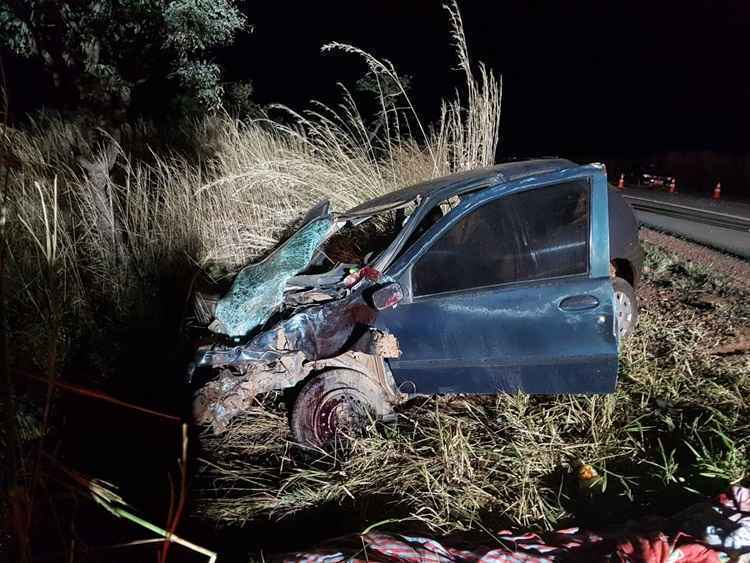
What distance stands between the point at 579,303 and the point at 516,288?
36 cm

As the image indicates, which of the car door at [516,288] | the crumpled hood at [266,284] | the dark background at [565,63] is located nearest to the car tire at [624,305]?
the car door at [516,288]

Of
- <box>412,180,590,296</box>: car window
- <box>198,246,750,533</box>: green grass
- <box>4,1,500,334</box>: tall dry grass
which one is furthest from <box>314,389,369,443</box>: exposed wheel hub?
<box>4,1,500,334</box>: tall dry grass

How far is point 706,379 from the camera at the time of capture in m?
3.72

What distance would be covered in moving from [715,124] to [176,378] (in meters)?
30.7

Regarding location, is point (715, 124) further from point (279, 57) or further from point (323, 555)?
point (323, 555)

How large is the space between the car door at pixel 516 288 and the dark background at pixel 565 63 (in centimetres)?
1817

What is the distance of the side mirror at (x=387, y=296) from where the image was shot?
3.23m

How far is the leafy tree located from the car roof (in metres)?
4.86

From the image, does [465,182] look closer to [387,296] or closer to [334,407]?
[387,296]

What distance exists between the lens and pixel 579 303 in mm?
3166

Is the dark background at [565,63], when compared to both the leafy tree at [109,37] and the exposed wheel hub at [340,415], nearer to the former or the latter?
the leafy tree at [109,37]

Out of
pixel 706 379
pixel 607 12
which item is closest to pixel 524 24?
pixel 607 12

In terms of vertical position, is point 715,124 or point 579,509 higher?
point 715,124

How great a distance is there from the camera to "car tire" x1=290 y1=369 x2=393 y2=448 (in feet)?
11.5
